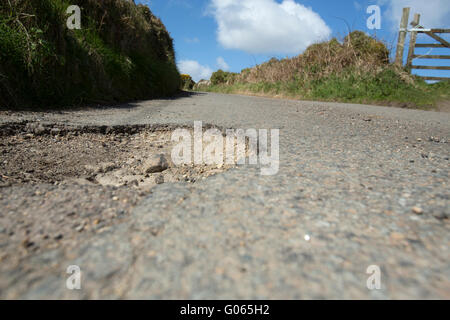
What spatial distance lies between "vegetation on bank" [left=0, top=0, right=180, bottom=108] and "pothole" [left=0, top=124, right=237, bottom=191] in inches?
47.3

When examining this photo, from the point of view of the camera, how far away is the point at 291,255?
28.1 inches

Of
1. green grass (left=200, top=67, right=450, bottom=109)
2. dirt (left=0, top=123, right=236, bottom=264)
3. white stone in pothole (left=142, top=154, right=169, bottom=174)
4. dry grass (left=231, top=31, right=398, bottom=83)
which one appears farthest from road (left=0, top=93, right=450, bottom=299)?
dry grass (left=231, top=31, right=398, bottom=83)

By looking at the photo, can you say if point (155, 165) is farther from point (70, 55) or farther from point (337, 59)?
point (337, 59)

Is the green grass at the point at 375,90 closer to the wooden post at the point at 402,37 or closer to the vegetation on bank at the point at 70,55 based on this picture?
the wooden post at the point at 402,37

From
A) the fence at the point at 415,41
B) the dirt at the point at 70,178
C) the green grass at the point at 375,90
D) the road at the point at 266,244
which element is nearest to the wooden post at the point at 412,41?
the fence at the point at 415,41

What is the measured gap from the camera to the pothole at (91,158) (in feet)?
4.62

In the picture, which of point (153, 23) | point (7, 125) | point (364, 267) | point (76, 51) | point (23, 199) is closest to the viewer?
point (364, 267)

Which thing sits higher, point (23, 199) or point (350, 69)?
point (350, 69)
